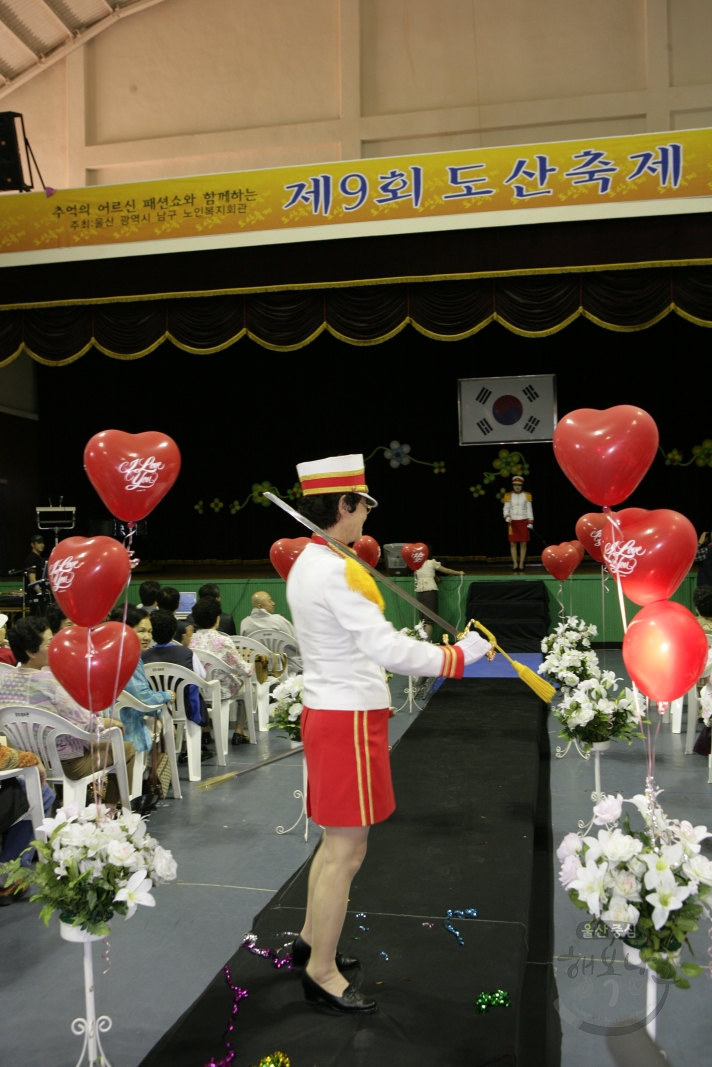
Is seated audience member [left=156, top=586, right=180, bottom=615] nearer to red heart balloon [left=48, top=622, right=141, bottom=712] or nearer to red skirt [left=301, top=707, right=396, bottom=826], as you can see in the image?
red heart balloon [left=48, top=622, right=141, bottom=712]

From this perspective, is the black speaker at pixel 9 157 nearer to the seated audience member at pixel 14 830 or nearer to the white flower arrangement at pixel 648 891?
the seated audience member at pixel 14 830

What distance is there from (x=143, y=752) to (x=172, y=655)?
2.30 ft

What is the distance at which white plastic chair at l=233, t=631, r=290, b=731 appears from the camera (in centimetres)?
614

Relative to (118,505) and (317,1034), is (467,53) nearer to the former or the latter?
(118,505)

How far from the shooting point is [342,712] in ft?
7.54

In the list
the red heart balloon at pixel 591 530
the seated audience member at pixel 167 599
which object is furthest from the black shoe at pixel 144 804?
the red heart balloon at pixel 591 530

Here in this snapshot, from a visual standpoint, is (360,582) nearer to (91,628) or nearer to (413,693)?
(91,628)

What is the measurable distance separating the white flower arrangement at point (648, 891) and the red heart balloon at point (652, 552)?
1138mm

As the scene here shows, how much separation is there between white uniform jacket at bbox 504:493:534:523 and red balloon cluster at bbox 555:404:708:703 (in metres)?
7.82

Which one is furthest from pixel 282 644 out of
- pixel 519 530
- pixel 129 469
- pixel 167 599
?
pixel 519 530

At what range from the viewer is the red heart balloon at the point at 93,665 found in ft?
10.1

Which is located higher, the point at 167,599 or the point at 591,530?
the point at 591,530

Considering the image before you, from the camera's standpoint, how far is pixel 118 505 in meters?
3.66

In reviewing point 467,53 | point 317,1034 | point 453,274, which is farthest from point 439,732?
point 467,53
